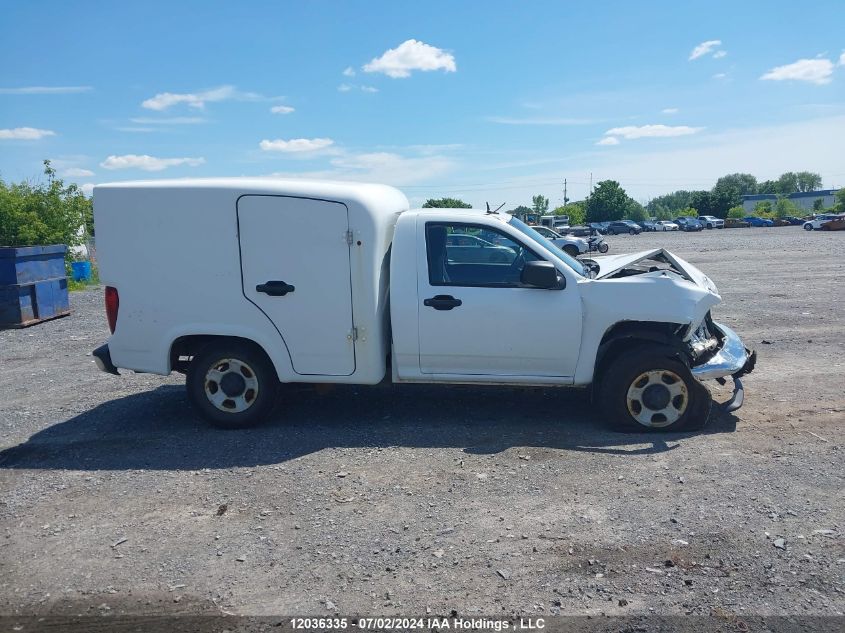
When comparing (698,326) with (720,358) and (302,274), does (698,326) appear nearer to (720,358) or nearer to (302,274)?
(720,358)

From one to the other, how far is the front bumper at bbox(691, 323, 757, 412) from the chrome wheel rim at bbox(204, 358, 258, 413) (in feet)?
13.0

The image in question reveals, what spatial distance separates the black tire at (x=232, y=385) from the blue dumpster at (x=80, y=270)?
1765cm

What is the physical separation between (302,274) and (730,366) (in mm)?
3835

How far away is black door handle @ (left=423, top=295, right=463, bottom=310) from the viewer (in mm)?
6074

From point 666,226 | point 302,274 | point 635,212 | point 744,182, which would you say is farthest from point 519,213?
point 744,182

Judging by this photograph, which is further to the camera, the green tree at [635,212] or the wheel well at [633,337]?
the green tree at [635,212]

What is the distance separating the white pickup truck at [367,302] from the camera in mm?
6027

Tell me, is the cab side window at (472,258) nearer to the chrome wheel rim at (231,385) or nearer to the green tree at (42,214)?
the chrome wheel rim at (231,385)

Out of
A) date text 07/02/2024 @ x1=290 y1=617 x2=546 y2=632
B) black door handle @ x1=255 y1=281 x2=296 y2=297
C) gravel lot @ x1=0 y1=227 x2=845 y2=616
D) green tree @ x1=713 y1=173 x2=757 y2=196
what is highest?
green tree @ x1=713 y1=173 x2=757 y2=196

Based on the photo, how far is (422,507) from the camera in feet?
15.6

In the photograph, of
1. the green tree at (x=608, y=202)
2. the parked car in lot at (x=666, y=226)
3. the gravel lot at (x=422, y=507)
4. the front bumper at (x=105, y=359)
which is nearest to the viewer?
the gravel lot at (x=422, y=507)

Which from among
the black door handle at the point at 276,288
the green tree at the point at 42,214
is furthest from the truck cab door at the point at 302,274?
the green tree at the point at 42,214

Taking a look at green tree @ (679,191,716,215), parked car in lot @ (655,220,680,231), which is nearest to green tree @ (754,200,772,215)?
green tree @ (679,191,716,215)

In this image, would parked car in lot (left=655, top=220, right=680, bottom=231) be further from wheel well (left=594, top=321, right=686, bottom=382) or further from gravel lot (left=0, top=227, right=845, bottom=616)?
wheel well (left=594, top=321, right=686, bottom=382)
